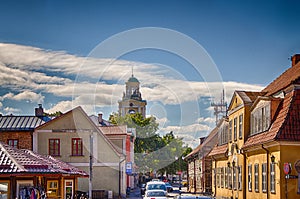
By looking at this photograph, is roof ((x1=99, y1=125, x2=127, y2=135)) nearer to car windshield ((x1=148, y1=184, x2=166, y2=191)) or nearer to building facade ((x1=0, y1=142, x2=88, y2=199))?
car windshield ((x1=148, y1=184, x2=166, y2=191))

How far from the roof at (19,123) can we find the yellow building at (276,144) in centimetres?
2476

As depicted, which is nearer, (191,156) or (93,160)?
(93,160)

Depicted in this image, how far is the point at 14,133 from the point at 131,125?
44.4 meters

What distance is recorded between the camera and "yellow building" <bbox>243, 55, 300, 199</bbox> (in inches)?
1109

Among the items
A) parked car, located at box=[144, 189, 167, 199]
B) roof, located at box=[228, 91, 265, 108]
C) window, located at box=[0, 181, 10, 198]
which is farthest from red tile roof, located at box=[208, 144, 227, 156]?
window, located at box=[0, 181, 10, 198]

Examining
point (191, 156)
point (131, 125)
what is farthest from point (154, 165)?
point (191, 156)

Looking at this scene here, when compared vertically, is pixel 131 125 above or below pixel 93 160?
above

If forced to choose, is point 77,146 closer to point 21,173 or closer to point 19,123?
point 19,123

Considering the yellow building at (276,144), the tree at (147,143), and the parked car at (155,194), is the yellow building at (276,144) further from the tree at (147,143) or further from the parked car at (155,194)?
the tree at (147,143)

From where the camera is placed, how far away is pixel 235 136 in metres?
39.9

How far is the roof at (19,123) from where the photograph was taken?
2131 inches

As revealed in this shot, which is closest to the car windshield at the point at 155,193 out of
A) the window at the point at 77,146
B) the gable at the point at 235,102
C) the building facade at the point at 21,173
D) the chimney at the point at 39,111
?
the gable at the point at 235,102

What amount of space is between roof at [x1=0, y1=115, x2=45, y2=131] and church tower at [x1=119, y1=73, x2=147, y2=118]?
142 ft

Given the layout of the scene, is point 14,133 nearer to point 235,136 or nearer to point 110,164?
point 110,164
